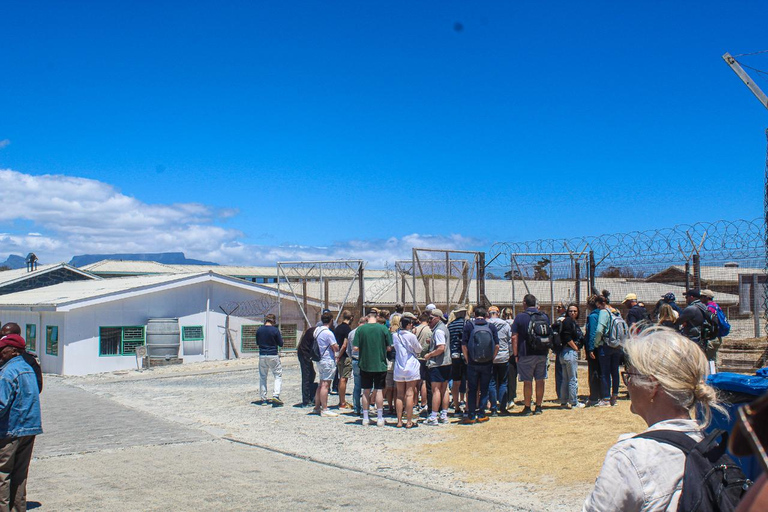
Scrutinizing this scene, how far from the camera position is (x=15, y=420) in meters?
5.84

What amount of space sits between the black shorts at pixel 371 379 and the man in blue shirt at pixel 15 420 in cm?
554

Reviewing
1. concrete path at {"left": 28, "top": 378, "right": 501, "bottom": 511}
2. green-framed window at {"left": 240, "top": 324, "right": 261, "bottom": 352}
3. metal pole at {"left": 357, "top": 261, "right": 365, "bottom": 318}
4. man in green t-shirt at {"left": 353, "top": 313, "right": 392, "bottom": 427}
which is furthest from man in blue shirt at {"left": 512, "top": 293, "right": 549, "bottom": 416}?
green-framed window at {"left": 240, "top": 324, "right": 261, "bottom": 352}

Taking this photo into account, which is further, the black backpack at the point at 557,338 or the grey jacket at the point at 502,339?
the black backpack at the point at 557,338

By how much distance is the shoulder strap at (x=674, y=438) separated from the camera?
2410 mm

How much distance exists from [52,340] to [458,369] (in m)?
16.6

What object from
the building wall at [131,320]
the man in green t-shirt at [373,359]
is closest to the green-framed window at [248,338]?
the building wall at [131,320]

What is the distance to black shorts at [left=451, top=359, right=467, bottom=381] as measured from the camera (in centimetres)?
1096

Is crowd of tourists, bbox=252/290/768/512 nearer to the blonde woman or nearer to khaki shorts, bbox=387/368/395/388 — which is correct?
khaki shorts, bbox=387/368/395/388

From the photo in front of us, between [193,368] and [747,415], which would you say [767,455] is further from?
[193,368]

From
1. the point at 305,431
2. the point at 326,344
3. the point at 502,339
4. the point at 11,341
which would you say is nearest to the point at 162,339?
the point at 326,344

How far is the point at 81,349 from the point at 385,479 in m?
17.2

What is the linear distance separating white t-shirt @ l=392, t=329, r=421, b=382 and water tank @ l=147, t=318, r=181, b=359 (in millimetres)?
14126

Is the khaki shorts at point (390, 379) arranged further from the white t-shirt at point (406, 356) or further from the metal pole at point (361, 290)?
the metal pole at point (361, 290)

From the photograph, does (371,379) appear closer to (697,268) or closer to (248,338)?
(697,268)
